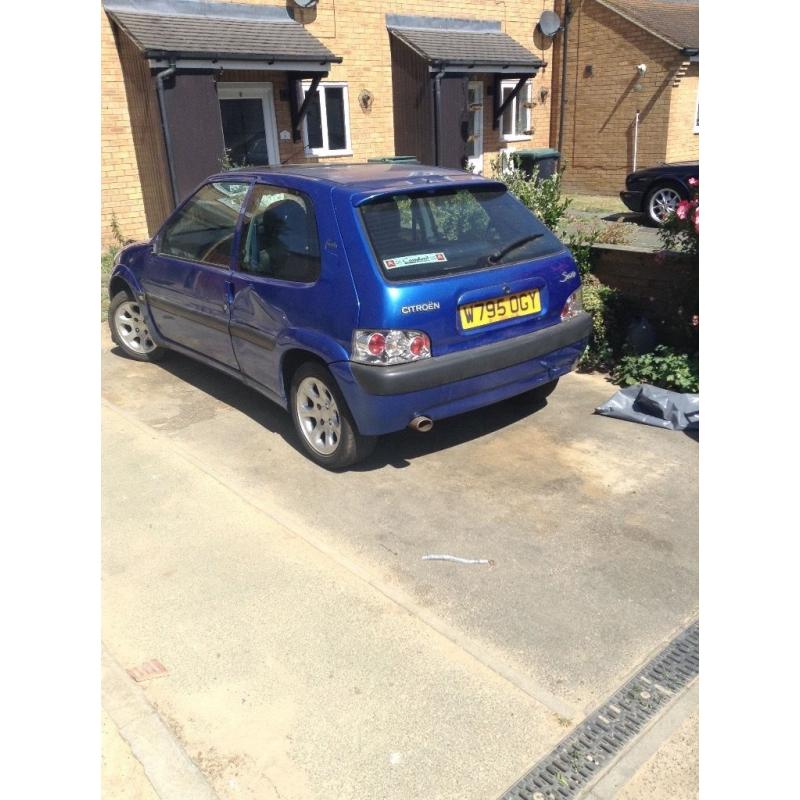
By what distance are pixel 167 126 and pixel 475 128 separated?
7.17 m

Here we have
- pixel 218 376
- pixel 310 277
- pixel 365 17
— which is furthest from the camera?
pixel 365 17

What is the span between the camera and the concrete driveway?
2502 mm

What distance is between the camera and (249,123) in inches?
485

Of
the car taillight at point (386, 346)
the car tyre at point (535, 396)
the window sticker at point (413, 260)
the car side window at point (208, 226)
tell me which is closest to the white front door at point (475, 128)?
the car side window at point (208, 226)

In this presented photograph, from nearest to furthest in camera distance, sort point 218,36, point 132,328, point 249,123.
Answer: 1. point 132,328
2. point 218,36
3. point 249,123

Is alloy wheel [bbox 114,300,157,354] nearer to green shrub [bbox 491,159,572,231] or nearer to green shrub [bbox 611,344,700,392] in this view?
green shrub [bbox 491,159,572,231]

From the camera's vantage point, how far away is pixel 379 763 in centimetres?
240

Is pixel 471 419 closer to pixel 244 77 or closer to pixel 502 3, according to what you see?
pixel 244 77

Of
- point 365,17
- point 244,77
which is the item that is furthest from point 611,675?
point 365,17

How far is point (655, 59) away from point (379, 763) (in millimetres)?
16069

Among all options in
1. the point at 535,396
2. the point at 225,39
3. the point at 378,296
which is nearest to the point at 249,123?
the point at 225,39

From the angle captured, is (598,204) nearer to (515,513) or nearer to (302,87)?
(302,87)

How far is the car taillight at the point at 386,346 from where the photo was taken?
3.87 m

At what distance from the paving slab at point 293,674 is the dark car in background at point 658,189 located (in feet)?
31.8
